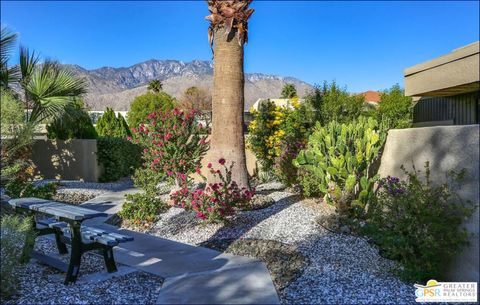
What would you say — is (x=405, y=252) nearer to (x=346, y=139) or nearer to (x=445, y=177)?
(x=445, y=177)

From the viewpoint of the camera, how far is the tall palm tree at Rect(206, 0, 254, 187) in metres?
8.17

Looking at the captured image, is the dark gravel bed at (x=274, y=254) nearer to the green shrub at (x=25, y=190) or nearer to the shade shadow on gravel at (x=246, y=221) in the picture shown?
the shade shadow on gravel at (x=246, y=221)

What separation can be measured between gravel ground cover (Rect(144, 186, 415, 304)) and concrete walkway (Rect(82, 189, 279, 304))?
305 millimetres

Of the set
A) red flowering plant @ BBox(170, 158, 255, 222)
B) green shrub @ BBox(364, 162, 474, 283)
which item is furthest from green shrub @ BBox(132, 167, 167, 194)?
green shrub @ BBox(364, 162, 474, 283)

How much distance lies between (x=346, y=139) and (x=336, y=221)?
1.48 meters

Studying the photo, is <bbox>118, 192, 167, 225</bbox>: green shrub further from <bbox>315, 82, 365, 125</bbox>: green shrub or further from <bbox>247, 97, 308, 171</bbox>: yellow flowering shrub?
<bbox>315, 82, 365, 125</bbox>: green shrub

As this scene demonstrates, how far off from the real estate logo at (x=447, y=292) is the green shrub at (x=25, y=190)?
7604 mm

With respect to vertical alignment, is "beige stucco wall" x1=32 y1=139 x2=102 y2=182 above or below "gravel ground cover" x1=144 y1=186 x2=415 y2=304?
above

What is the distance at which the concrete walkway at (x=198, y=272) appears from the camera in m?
4.36

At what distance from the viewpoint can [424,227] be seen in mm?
4586

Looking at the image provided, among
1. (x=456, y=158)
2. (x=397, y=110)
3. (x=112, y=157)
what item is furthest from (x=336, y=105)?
(x=456, y=158)

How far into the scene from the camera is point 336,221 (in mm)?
6664

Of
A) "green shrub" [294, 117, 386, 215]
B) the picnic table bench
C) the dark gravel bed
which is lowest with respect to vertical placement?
the dark gravel bed

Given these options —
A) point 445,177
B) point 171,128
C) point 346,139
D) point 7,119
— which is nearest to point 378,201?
point 445,177
